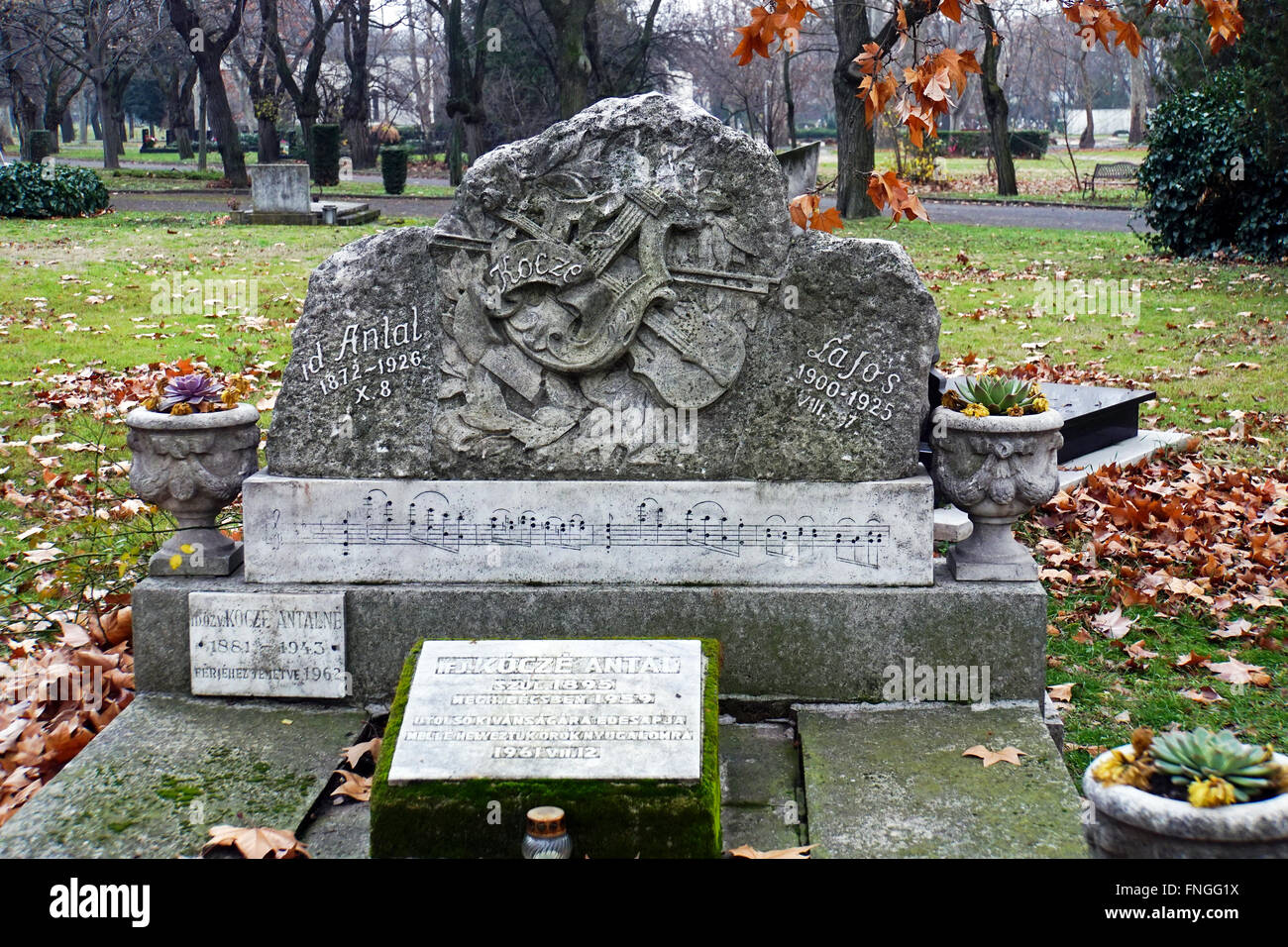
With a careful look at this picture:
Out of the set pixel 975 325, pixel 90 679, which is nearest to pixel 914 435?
pixel 90 679

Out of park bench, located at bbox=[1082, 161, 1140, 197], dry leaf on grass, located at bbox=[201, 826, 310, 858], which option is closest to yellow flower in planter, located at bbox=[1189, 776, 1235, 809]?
dry leaf on grass, located at bbox=[201, 826, 310, 858]

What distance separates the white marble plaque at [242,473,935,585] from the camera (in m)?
4.75

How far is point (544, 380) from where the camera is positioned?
4859 mm

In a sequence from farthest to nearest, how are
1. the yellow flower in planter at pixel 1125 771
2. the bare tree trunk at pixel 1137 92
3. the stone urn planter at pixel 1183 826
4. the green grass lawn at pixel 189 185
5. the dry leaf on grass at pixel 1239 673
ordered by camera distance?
the bare tree trunk at pixel 1137 92, the green grass lawn at pixel 189 185, the dry leaf on grass at pixel 1239 673, the yellow flower in planter at pixel 1125 771, the stone urn planter at pixel 1183 826

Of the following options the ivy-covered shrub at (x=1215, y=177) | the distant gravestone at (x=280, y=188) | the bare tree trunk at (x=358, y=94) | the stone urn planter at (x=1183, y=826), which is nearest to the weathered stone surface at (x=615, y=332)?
the stone urn planter at (x=1183, y=826)

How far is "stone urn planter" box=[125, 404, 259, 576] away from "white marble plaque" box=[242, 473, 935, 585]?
158 millimetres

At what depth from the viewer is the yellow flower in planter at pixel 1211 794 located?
302cm

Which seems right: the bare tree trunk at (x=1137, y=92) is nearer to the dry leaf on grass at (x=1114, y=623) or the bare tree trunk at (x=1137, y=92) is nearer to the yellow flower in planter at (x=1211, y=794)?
the dry leaf on grass at (x=1114, y=623)

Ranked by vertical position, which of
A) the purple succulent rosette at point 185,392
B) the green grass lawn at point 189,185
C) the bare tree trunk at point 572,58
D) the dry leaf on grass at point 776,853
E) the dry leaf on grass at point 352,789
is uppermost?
the bare tree trunk at point 572,58

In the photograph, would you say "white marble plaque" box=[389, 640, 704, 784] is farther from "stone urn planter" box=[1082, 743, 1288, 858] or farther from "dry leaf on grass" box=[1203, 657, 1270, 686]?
"dry leaf on grass" box=[1203, 657, 1270, 686]

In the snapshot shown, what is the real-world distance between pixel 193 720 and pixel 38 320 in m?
8.50

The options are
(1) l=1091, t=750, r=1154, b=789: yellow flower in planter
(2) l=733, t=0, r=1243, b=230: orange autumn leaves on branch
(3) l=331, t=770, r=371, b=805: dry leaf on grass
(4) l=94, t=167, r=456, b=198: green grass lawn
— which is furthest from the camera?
(4) l=94, t=167, r=456, b=198: green grass lawn

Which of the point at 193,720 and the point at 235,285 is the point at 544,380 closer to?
the point at 193,720

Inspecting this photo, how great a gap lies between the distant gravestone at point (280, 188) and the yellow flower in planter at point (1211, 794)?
20483mm
